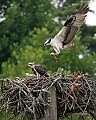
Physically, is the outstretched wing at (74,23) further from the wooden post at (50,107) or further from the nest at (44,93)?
the wooden post at (50,107)

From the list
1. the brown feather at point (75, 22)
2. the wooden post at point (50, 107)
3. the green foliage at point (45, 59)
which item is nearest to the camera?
the wooden post at point (50, 107)

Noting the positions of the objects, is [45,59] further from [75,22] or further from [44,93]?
[44,93]

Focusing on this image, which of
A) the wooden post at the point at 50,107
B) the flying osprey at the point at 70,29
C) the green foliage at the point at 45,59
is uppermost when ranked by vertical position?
the green foliage at the point at 45,59

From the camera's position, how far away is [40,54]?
1741 cm

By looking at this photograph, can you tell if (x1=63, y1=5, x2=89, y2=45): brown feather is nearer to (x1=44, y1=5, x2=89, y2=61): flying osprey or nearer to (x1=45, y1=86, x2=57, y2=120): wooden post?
(x1=44, y1=5, x2=89, y2=61): flying osprey

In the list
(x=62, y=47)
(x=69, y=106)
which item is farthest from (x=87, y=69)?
(x=69, y=106)

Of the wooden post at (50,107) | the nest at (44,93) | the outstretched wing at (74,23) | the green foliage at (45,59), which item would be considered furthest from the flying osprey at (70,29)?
the green foliage at (45,59)

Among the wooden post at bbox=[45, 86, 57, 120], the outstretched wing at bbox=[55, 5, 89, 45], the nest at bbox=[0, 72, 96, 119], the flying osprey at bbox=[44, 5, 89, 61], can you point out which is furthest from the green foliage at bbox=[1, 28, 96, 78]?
the wooden post at bbox=[45, 86, 57, 120]

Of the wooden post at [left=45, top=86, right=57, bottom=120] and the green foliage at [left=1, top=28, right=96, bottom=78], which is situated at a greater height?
the green foliage at [left=1, top=28, right=96, bottom=78]

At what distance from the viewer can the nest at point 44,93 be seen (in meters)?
5.96

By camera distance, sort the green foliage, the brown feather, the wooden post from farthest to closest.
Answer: the green foliage < the brown feather < the wooden post

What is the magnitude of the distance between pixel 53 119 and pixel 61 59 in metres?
12.6

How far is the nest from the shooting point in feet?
19.6

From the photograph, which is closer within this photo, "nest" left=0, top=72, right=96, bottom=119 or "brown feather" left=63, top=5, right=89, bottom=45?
"nest" left=0, top=72, right=96, bottom=119
